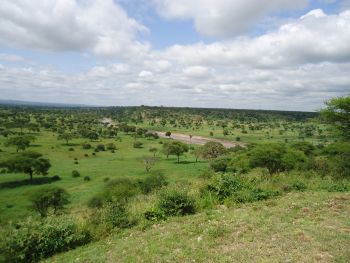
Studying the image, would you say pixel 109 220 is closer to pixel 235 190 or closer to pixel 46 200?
pixel 235 190

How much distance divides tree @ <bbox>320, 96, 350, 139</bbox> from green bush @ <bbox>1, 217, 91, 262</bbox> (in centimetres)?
2457

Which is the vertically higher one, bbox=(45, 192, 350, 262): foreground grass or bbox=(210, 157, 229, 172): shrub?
bbox=(45, 192, 350, 262): foreground grass

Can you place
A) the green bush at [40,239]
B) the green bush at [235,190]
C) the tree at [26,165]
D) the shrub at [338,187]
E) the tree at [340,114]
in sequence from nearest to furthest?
the green bush at [40,239]
the green bush at [235,190]
the shrub at [338,187]
the tree at [340,114]
the tree at [26,165]

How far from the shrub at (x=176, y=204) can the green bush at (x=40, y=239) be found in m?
2.89

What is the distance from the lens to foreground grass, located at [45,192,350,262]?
788cm

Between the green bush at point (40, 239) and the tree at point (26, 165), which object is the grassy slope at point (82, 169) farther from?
the green bush at point (40, 239)

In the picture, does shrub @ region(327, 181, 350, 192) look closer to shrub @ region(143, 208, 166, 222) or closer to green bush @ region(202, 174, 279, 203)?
green bush @ region(202, 174, 279, 203)

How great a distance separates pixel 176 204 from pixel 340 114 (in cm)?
2174

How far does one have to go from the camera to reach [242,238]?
888 cm

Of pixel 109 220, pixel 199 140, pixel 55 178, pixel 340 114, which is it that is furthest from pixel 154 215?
pixel 199 140

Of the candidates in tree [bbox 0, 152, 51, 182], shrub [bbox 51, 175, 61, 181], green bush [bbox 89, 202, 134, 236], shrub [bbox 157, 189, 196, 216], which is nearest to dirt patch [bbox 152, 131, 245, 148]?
shrub [bbox 51, 175, 61, 181]

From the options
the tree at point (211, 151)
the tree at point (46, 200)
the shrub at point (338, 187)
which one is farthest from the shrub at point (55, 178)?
the shrub at point (338, 187)

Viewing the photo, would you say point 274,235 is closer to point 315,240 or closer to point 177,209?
point 315,240

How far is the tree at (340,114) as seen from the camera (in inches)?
1067
